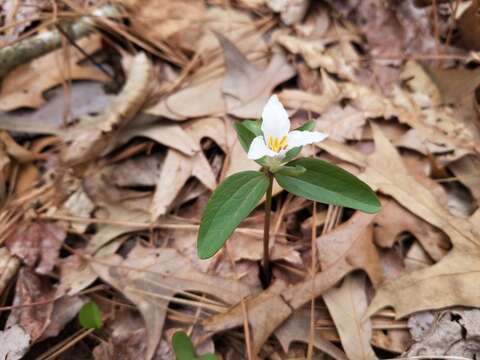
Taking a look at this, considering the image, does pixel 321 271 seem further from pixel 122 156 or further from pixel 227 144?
pixel 122 156

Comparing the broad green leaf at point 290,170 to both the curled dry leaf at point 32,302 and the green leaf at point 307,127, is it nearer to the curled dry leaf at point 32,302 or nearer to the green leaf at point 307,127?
the green leaf at point 307,127

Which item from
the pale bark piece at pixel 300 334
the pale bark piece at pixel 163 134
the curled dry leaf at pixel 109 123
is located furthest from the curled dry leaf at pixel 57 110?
the pale bark piece at pixel 300 334

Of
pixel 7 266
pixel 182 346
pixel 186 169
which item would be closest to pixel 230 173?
pixel 186 169

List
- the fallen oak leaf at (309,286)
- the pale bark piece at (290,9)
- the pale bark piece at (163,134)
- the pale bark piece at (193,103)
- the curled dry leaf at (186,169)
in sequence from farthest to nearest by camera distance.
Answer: the pale bark piece at (290,9)
the pale bark piece at (193,103)
the pale bark piece at (163,134)
the curled dry leaf at (186,169)
the fallen oak leaf at (309,286)

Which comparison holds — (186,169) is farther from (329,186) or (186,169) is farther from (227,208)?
(329,186)

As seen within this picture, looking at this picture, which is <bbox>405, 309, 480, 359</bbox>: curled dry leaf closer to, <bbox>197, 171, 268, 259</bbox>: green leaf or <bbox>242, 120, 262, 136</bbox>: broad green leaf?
<bbox>197, 171, 268, 259</bbox>: green leaf

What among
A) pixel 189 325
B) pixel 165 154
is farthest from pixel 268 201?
pixel 165 154

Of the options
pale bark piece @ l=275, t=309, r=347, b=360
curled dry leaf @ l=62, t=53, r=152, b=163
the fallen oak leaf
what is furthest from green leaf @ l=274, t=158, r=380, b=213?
curled dry leaf @ l=62, t=53, r=152, b=163
